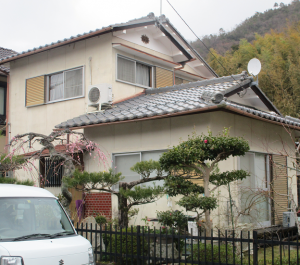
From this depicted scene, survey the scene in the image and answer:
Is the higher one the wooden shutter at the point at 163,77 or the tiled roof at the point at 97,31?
the tiled roof at the point at 97,31

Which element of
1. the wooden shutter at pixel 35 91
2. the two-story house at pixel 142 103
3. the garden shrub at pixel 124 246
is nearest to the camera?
the garden shrub at pixel 124 246

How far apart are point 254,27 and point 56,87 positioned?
41.6 meters

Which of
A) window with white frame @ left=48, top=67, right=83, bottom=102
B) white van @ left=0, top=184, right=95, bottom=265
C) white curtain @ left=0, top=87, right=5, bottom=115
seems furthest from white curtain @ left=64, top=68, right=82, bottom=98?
white van @ left=0, top=184, right=95, bottom=265

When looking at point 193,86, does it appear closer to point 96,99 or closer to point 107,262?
point 96,99

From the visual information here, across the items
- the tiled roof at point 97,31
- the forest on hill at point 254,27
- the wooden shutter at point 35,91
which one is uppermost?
the forest on hill at point 254,27

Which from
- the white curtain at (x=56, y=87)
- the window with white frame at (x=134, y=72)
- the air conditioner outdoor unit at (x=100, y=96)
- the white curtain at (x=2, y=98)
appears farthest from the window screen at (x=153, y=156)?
the white curtain at (x=2, y=98)

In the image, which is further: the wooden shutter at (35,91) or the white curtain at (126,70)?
the wooden shutter at (35,91)

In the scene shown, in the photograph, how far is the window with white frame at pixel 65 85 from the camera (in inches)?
489

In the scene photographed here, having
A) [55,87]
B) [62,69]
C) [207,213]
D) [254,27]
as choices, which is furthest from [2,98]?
[254,27]

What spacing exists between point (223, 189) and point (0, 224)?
529 centimetres

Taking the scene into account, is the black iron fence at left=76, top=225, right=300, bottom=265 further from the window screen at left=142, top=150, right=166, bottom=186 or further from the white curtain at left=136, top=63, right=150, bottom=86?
the white curtain at left=136, top=63, right=150, bottom=86

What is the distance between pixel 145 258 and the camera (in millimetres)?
6402

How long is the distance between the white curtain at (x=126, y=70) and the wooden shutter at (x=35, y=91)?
3181 millimetres

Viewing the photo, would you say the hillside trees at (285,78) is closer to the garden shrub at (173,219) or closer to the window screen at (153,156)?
the window screen at (153,156)
